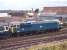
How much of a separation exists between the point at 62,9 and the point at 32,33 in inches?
550

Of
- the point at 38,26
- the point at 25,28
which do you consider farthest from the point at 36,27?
the point at 25,28

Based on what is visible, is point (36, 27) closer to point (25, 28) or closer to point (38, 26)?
point (38, 26)

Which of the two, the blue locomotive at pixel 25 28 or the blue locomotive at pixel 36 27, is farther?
the blue locomotive at pixel 36 27

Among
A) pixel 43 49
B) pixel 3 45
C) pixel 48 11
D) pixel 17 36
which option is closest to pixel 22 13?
pixel 48 11

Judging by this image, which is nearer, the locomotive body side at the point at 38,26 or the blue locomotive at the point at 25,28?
the blue locomotive at the point at 25,28

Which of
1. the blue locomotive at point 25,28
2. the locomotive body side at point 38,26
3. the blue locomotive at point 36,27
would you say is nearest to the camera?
the blue locomotive at point 25,28

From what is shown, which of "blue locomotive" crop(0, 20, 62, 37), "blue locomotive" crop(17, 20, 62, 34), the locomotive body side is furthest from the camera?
the locomotive body side

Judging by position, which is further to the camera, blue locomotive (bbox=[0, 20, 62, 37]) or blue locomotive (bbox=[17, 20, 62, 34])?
blue locomotive (bbox=[17, 20, 62, 34])

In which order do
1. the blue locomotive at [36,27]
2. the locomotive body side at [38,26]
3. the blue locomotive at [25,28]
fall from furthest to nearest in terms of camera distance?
the locomotive body side at [38,26], the blue locomotive at [36,27], the blue locomotive at [25,28]

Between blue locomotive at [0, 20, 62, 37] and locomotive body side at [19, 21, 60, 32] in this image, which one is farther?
locomotive body side at [19, 21, 60, 32]

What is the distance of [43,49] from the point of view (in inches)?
425

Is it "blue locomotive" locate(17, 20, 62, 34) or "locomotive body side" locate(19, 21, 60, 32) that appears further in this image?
"locomotive body side" locate(19, 21, 60, 32)

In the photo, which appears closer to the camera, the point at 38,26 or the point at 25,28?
the point at 25,28

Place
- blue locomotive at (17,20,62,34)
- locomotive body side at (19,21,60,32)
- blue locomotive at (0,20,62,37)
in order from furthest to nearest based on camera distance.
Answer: locomotive body side at (19,21,60,32) < blue locomotive at (17,20,62,34) < blue locomotive at (0,20,62,37)
